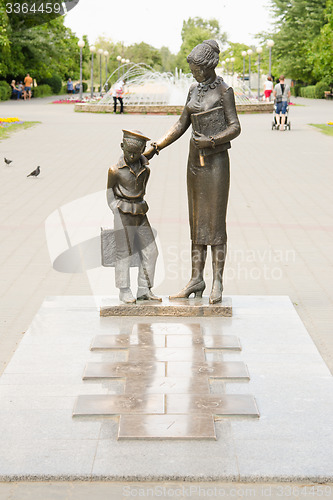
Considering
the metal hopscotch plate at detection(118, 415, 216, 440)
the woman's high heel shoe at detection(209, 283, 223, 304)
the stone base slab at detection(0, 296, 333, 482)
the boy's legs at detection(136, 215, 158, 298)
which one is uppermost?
the boy's legs at detection(136, 215, 158, 298)

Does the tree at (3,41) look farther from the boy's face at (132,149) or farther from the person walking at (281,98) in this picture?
the boy's face at (132,149)

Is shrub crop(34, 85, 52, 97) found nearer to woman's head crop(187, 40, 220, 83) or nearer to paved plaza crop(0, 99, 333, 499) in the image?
paved plaza crop(0, 99, 333, 499)

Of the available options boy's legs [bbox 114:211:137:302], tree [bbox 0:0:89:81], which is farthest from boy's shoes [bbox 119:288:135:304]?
tree [bbox 0:0:89:81]

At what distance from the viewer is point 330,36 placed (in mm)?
43406

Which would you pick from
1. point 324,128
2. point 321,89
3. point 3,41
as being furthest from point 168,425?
point 321,89

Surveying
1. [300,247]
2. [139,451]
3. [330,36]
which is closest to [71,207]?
[300,247]

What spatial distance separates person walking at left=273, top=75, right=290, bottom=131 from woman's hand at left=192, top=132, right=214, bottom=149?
17.3 meters

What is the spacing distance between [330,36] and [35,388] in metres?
41.9

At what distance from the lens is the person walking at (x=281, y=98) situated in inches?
893

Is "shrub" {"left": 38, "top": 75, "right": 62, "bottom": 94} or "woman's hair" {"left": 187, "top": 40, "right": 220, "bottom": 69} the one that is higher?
"woman's hair" {"left": 187, "top": 40, "right": 220, "bottom": 69}

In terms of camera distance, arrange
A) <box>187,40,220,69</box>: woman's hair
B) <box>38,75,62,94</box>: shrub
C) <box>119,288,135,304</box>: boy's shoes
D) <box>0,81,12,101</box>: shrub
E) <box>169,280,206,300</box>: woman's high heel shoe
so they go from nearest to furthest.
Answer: <box>187,40,220,69</box>: woman's hair → <box>119,288,135,304</box>: boy's shoes → <box>169,280,206,300</box>: woman's high heel shoe → <box>0,81,12,101</box>: shrub → <box>38,75,62,94</box>: shrub

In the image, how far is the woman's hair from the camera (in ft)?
19.4

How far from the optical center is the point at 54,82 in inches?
2382

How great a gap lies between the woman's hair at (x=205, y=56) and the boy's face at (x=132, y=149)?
745mm
